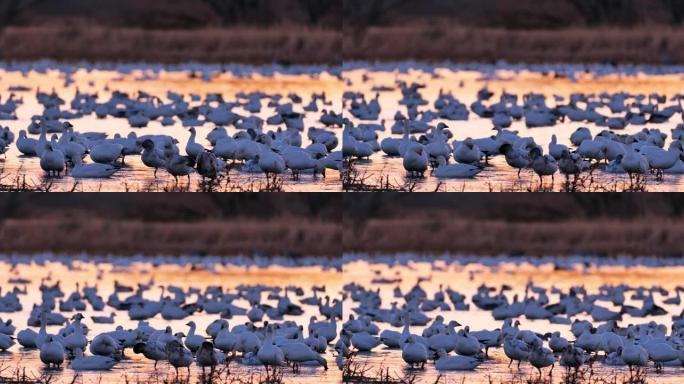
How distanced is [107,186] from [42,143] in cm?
175

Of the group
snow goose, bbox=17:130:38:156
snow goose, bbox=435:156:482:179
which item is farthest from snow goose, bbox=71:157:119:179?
snow goose, bbox=435:156:482:179

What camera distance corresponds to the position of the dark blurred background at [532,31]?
32.1 meters

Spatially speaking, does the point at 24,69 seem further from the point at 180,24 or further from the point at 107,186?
the point at 107,186

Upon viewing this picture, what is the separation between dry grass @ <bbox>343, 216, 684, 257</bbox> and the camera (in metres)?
29.2

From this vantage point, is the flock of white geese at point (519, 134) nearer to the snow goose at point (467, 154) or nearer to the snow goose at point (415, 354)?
the snow goose at point (467, 154)

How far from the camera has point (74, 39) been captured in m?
33.5

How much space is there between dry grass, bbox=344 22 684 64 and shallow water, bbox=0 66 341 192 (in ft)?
8.61

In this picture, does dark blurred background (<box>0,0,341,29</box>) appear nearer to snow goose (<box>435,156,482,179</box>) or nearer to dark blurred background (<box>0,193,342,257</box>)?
dark blurred background (<box>0,193,342,257</box>)

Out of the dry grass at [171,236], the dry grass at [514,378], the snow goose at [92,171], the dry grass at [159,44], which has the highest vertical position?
the dry grass at [159,44]

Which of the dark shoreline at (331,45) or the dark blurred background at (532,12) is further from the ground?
the dark blurred background at (532,12)

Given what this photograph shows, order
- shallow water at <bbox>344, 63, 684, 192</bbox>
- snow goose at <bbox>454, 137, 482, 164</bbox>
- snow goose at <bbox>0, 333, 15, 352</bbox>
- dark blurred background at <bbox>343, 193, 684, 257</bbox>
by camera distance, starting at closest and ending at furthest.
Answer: snow goose at <bbox>0, 333, 15, 352</bbox> < snow goose at <bbox>454, 137, 482, 164</bbox> < shallow water at <bbox>344, 63, 684, 192</bbox> < dark blurred background at <bbox>343, 193, 684, 257</bbox>

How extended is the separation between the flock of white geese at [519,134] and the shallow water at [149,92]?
2.23 ft

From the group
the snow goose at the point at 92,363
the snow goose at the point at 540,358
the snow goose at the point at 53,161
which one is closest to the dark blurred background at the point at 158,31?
the snow goose at the point at 53,161

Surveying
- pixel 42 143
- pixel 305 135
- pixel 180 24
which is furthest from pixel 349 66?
pixel 42 143
